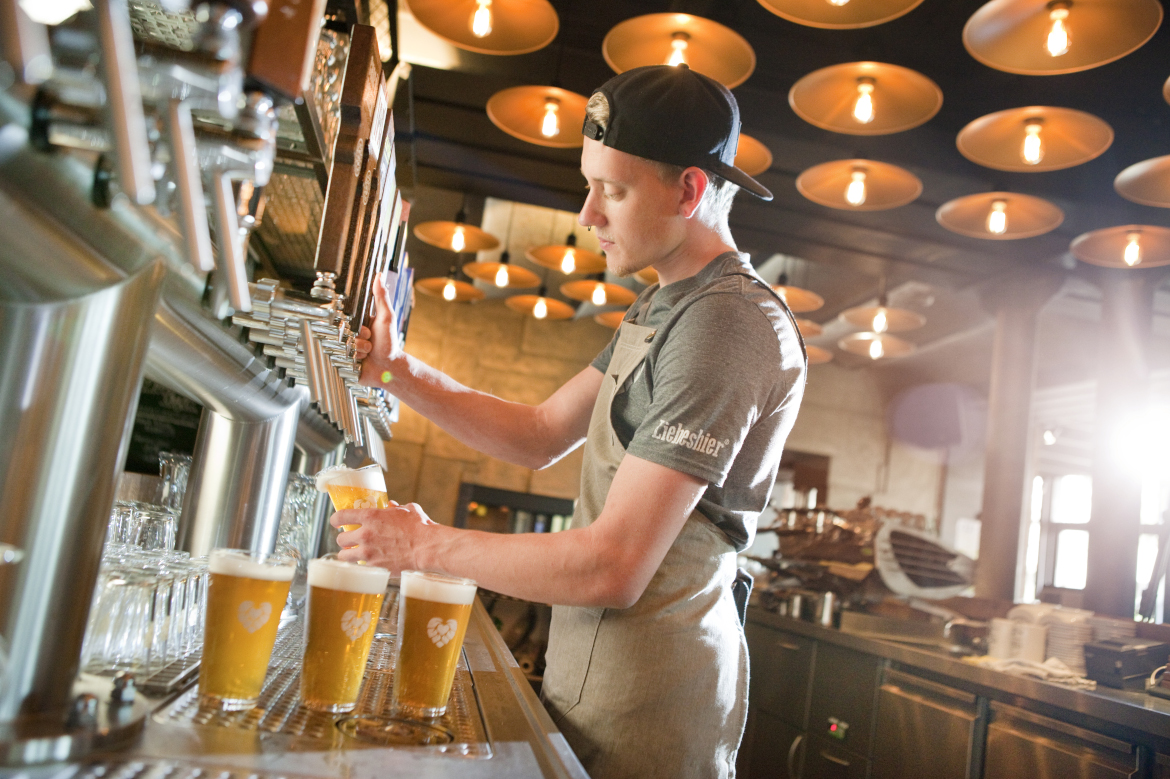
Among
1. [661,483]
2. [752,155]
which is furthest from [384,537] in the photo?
[752,155]

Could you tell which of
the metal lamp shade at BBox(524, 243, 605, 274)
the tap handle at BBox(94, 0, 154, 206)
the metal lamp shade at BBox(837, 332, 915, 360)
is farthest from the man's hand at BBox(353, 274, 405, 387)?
the metal lamp shade at BBox(837, 332, 915, 360)

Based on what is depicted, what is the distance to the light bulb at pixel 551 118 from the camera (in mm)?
3371

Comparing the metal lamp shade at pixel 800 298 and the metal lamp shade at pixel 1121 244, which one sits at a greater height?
the metal lamp shade at pixel 1121 244

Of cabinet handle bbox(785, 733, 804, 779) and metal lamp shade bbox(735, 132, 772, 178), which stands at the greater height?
metal lamp shade bbox(735, 132, 772, 178)

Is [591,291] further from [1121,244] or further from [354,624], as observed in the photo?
[354,624]

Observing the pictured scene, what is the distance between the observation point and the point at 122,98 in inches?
21.3

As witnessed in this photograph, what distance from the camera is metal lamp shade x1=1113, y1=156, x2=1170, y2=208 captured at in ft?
10.1

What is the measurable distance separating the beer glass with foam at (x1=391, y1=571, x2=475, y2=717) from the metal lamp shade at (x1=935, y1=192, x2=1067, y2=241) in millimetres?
3306

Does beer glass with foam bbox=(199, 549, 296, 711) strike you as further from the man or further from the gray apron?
the gray apron

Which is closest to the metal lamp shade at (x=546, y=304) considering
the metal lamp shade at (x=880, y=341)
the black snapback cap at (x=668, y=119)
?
the metal lamp shade at (x=880, y=341)

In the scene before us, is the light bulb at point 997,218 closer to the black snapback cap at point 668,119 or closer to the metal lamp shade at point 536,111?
the metal lamp shade at point 536,111

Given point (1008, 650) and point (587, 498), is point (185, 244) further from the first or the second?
point (1008, 650)

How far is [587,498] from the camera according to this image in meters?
1.44

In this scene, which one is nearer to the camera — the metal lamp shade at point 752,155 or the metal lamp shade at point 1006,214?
the metal lamp shade at point 752,155
